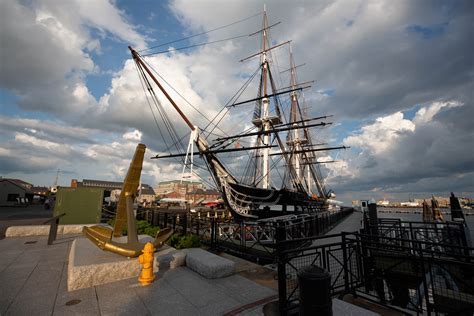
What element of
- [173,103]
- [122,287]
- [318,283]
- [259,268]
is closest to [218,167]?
[173,103]

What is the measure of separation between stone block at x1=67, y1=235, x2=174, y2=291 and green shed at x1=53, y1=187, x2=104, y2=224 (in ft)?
24.2

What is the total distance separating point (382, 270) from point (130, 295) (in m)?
7.45

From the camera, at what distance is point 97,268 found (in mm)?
5000

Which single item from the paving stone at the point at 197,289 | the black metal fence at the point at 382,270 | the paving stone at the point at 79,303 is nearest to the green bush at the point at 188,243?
the paving stone at the point at 197,289

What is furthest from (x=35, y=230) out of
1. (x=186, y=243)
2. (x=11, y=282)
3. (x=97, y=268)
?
(x=97, y=268)

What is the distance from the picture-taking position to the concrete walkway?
3904 millimetres

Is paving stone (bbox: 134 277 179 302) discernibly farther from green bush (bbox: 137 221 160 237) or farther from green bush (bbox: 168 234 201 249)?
green bush (bbox: 137 221 160 237)

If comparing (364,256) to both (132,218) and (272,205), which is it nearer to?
(132,218)

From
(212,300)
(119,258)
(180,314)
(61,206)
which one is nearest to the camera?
(180,314)

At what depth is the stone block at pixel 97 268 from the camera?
4.76 metres

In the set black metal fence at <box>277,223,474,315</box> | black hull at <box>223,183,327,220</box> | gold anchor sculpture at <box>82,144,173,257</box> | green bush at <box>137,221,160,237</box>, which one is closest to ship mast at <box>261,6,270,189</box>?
black hull at <box>223,183,327,220</box>

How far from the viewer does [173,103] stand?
18.8m

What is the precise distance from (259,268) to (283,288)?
2.77 metres

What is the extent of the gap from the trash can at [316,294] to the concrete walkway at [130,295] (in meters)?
1.33
